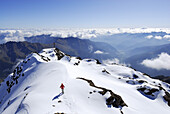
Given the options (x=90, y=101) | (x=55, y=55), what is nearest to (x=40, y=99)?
(x=90, y=101)

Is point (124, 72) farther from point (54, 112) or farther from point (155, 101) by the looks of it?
point (54, 112)

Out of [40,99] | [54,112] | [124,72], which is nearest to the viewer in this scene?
[54,112]

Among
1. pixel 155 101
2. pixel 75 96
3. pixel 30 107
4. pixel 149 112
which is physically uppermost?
pixel 30 107

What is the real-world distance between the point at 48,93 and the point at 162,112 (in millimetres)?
39564

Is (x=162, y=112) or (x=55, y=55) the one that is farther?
(x=55, y=55)

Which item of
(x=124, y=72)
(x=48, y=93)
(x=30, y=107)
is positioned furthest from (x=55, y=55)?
(x=30, y=107)

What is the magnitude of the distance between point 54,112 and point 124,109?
2066cm

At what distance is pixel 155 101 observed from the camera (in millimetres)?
47000

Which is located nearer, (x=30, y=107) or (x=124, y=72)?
(x=30, y=107)

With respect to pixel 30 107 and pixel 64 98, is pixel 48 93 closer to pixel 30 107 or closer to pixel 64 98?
pixel 64 98

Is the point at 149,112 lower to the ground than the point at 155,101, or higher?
higher

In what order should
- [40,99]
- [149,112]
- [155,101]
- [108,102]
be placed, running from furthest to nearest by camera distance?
[155,101] → [149,112] → [108,102] → [40,99]

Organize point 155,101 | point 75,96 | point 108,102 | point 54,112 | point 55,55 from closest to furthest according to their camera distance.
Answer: point 54,112, point 75,96, point 108,102, point 155,101, point 55,55

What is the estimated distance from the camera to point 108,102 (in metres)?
29.3
